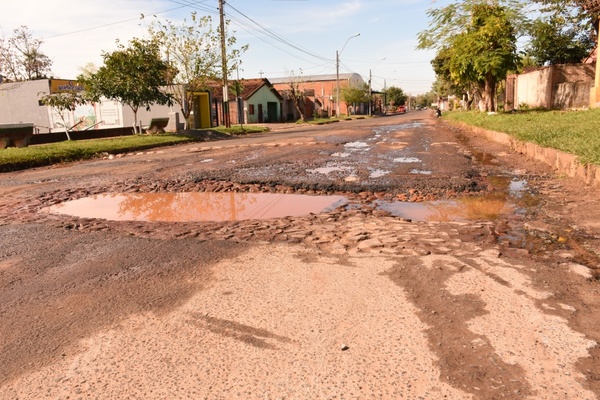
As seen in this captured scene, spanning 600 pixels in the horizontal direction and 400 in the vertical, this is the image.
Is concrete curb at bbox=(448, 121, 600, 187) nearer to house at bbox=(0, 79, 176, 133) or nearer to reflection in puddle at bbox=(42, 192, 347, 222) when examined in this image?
reflection in puddle at bbox=(42, 192, 347, 222)

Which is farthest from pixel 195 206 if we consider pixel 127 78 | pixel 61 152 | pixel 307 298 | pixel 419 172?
pixel 127 78

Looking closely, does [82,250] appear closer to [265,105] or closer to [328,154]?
[328,154]

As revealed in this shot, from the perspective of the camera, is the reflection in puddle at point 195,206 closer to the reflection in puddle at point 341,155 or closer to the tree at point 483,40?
the reflection in puddle at point 341,155

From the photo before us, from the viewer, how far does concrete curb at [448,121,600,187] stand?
672 centimetres

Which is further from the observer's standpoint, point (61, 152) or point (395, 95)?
point (395, 95)

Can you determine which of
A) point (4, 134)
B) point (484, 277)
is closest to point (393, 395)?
point (484, 277)

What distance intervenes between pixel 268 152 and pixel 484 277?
Result: 10386mm

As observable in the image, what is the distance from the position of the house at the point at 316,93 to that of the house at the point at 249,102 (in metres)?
3.42

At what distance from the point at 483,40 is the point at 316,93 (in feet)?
169

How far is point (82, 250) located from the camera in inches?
178

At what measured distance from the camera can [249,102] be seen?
4434cm

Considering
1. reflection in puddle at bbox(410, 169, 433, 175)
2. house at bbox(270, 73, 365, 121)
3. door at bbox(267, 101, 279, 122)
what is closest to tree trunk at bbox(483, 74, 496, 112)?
reflection in puddle at bbox(410, 169, 433, 175)

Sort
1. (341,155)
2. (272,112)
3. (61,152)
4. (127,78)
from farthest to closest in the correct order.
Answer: (272,112)
(127,78)
(61,152)
(341,155)

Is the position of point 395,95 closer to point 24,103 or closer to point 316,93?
point 316,93
